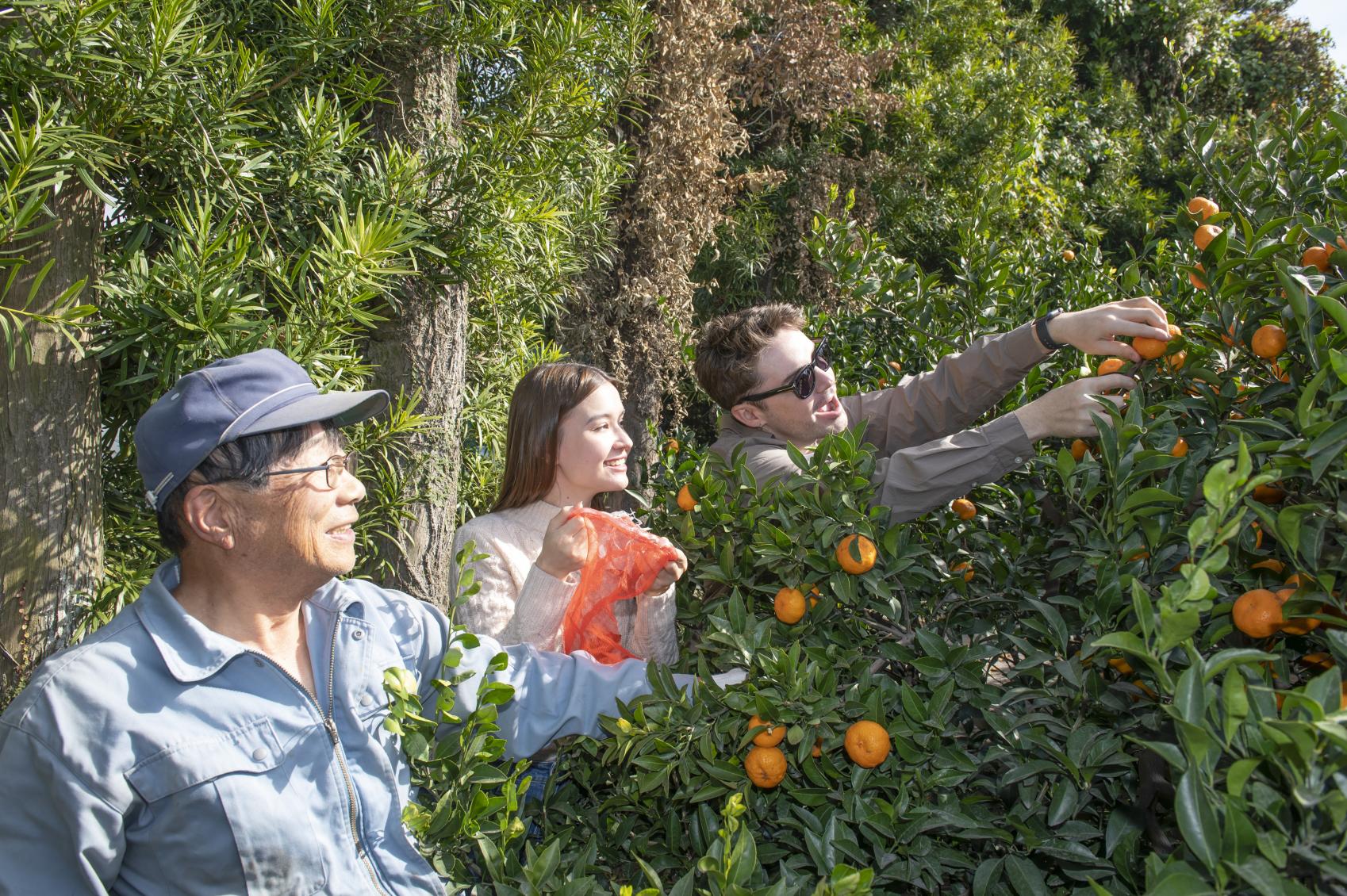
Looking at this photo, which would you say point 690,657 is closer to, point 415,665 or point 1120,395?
point 415,665

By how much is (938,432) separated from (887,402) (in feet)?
0.52

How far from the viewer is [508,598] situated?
7.00 ft

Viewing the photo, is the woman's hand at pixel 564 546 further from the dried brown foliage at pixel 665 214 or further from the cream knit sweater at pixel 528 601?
the dried brown foliage at pixel 665 214

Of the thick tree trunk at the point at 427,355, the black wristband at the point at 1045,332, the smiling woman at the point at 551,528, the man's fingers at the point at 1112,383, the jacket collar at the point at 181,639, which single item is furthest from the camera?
the thick tree trunk at the point at 427,355

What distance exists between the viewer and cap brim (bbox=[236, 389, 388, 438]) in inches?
58.9

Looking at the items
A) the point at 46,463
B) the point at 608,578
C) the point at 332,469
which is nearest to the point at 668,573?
the point at 608,578

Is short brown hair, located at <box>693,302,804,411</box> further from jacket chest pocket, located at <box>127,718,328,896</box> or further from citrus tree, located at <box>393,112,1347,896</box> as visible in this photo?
jacket chest pocket, located at <box>127,718,328,896</box>

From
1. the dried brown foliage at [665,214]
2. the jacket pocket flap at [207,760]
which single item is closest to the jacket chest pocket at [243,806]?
the jacket pocket flap at [207,760]

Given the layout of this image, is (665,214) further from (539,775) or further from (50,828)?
(50,828)

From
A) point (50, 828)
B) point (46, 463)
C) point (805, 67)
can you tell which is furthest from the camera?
point (805, 67)

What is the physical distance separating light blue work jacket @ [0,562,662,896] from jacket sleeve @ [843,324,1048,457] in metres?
1.34

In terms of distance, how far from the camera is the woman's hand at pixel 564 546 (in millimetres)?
1931

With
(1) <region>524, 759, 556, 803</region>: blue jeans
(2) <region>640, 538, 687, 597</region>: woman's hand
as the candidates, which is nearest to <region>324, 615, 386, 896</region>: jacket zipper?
(1) <region>524, 759, 556, 803</region>: blue jeans

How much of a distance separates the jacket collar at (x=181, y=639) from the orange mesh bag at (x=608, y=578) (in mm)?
730
